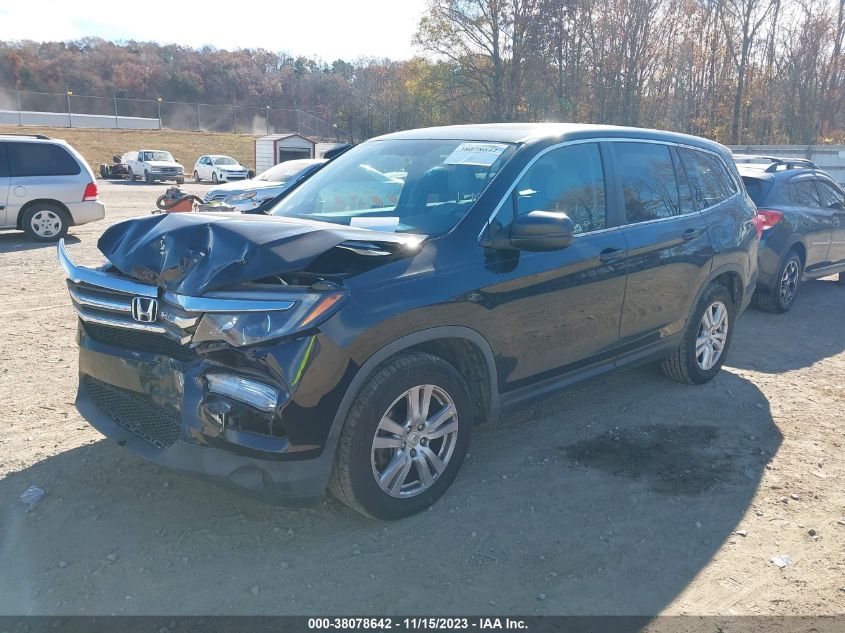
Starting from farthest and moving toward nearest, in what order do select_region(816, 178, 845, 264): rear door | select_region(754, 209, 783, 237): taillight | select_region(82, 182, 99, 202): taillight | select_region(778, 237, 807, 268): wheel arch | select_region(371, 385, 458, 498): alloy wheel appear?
select_region(82, 182, 99, 202): taillight
select_region(816, 178, 845, 264): rear door
select_region(778, 237, 807, 268): wheel arch
select_region(754, 209, 783, 237): taillight
select_region(371, 385, 458, 498): alloy wheel

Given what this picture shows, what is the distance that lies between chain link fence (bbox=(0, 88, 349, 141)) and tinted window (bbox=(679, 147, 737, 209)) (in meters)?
55.3

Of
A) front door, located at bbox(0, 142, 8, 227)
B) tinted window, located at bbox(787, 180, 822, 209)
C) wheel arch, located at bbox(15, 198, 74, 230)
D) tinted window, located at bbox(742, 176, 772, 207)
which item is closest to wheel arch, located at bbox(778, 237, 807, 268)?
tinted window, located at bbox(787, 180, 822, 209)

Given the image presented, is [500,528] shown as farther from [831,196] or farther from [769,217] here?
[831,196]

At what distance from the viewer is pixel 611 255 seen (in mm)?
4547

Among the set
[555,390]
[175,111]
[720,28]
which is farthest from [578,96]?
[555,390]

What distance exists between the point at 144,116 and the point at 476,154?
59316 millimetres

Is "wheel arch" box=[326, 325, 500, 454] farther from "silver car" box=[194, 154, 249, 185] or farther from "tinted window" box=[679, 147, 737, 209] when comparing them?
"silver car" box=[194, 154, 249, 185]

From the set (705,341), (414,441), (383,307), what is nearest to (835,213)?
(705,341)

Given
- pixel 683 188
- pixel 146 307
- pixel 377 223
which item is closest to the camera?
pixel 146 307

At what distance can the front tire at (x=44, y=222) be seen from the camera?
40.3ft

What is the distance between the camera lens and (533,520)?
3.71m

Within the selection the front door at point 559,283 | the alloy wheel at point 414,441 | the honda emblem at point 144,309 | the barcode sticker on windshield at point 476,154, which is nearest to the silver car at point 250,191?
the barcode sticker on windshield at point 476,154

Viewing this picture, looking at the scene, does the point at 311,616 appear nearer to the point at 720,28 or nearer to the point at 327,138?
the point at 720,28

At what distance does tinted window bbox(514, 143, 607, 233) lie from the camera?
13.5 ft
